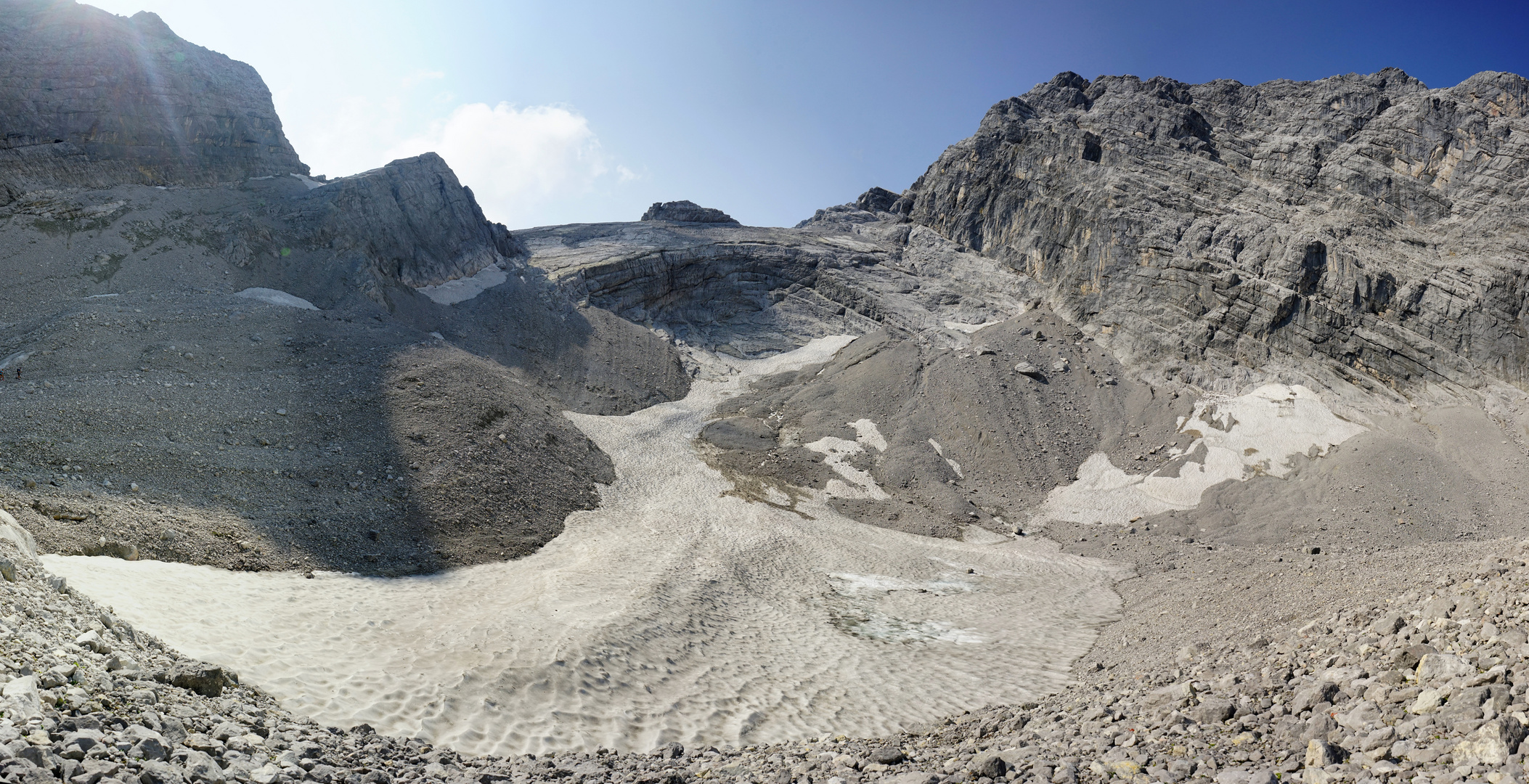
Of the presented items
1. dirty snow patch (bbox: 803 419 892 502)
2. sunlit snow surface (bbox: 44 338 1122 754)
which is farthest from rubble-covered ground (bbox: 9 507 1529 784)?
dirty snow patch (bbox: 803 419 892 502)

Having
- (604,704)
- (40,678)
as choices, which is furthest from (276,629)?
(40,678)

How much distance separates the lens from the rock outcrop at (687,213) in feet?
236

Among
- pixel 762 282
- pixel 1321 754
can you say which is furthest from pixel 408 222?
pixel 1321 754

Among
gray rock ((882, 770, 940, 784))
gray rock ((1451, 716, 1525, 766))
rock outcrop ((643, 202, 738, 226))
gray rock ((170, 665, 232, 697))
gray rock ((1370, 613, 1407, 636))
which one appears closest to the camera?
gray rock ((1451, 716, 1525, 766))

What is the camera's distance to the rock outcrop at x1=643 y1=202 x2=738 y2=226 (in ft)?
236

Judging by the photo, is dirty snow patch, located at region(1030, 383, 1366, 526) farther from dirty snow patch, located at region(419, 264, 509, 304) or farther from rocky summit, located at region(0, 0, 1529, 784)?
dirty snow patch, located at region(419, 264, 509, 304)

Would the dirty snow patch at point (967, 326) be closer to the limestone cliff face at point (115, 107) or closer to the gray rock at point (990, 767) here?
the gray rock at point (990, 767)

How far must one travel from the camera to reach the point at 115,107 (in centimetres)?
4328

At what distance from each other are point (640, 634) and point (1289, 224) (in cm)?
5263

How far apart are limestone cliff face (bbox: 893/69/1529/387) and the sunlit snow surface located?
26.7m

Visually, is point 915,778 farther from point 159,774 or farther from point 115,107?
point 115,107

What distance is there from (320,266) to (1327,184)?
67531 millimetres

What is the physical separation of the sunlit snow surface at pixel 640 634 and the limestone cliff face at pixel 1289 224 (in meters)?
26.7

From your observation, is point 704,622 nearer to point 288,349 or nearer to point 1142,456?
point 288,349
